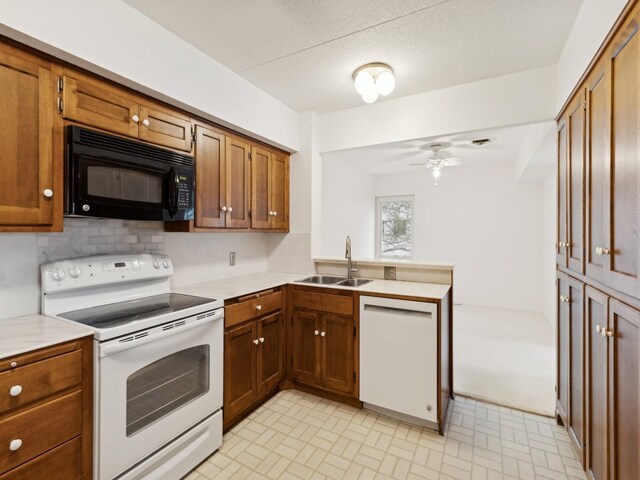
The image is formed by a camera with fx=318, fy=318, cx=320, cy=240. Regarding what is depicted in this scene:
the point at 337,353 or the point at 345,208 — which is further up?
the point at 345,208

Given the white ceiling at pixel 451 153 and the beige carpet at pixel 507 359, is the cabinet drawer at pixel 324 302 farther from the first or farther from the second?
the white ceiling at pixel 451 153

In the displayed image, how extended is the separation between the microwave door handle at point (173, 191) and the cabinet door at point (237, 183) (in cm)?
48

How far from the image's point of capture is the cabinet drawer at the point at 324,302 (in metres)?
2.41

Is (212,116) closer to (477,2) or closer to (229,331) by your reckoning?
(229,331)

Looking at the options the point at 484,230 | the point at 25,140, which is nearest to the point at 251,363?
the point at 25,140

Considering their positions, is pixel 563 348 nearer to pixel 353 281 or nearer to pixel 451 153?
pixel 353 281

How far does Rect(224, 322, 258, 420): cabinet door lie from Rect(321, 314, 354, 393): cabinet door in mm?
545

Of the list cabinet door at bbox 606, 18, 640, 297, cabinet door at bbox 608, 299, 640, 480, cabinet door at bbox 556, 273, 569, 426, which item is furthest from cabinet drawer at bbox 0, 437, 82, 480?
cabinet door at bbox 556, 273, 569, 426

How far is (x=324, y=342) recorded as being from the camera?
2.52m

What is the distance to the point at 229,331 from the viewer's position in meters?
2.11

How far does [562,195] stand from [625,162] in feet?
3.40

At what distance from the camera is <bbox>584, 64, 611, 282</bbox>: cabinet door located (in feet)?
4.33

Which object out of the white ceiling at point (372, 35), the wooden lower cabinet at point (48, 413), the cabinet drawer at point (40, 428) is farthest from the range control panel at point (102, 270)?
the white ceiling at point (372, 35)

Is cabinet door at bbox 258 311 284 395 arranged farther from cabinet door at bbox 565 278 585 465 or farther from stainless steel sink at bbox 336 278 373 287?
cabinet door at bbox 565 278 585 465
